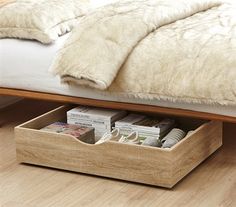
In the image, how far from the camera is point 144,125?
2.54m

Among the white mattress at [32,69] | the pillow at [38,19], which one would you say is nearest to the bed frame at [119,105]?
the white mattress at [32,69]

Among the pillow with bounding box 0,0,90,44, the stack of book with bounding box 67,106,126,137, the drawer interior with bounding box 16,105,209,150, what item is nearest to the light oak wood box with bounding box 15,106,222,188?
the drawer interior with bounding box 16,105,209,150

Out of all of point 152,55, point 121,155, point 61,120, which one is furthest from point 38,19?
point 121,155

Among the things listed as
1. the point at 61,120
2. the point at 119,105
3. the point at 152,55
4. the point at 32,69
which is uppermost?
the point at 152,55

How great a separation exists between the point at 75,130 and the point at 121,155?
31 centimetres

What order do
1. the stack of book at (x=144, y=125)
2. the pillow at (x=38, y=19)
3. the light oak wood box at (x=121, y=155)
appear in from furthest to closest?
the pillow at (x=38, y=19)
the stack of book at (x=144, y=125)
the light oak wood box at (x=121, y=155)

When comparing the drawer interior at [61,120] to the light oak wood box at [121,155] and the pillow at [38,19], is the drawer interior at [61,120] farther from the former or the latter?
the pillow at [38,19]

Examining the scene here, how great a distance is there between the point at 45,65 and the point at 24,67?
0.38 ft

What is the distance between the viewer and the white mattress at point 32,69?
2579 millimetres

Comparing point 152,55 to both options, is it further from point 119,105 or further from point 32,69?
point 32,69

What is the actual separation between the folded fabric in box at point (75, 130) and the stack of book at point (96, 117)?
32 millimetres

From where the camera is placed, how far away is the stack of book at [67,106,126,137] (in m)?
2.51

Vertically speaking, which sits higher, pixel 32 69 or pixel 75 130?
pixel 32 69

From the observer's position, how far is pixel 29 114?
3.21 m
